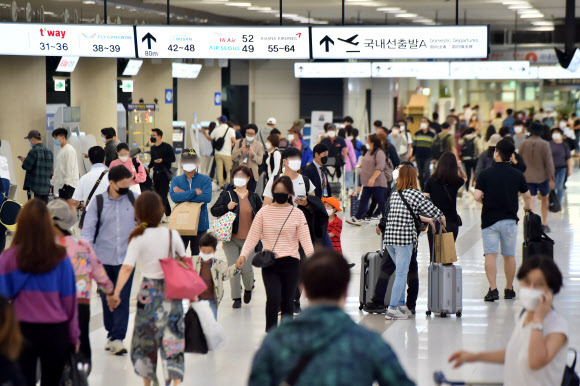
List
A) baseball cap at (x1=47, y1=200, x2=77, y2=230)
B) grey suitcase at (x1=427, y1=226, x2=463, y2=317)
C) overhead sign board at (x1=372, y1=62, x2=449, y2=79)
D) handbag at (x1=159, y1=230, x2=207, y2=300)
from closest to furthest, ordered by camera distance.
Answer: baseball cap at (x1=47, y1=200, x2=77, y2=230) → handbag at (x1=159, y1=230, x2=207, y2=300) → grey suitcase at (x1=427, y1=226, x2=463, y2=317) → overhead sign board at (x1=372, y1=62, x2=449, y2=79)

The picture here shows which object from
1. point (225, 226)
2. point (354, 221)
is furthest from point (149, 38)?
point (225, 226)

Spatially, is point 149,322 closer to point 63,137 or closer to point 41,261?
point 41,261

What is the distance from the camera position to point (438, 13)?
23.0 m

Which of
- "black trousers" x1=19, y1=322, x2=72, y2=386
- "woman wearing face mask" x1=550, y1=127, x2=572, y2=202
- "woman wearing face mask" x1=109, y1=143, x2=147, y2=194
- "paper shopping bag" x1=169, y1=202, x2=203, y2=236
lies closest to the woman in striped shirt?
"paper shopping bag" x1=169, y1=202, x2=203, y2=236

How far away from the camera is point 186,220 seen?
923 centimetres

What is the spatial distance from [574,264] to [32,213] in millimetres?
8863

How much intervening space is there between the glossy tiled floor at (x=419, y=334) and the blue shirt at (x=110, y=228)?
A: 2.85 feet

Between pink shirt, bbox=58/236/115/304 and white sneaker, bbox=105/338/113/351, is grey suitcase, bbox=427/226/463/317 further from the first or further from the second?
pink shirt, bbox=58/236/115/304

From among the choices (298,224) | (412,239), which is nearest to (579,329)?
(412,239)

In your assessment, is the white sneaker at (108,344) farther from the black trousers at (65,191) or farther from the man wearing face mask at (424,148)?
the man wearing face mask at (424,148)

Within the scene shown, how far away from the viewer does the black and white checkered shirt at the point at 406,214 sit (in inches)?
333

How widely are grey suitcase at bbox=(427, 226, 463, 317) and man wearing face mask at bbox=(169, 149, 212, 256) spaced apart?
2.37 m

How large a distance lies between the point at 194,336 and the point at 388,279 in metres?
3.13

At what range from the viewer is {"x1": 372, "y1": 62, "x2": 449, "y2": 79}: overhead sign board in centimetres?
1995
